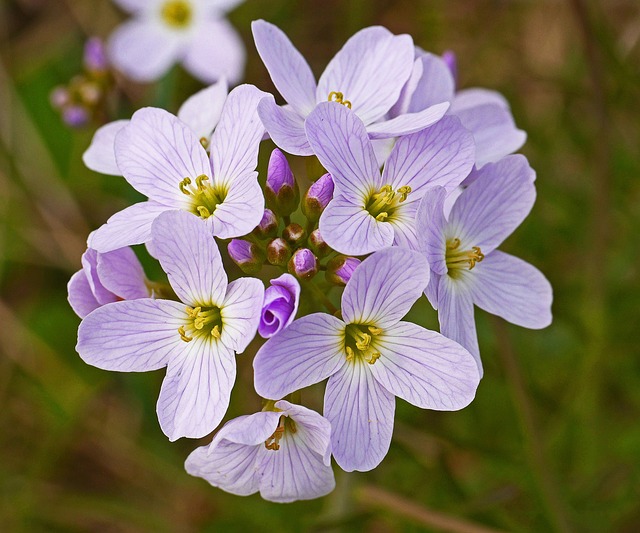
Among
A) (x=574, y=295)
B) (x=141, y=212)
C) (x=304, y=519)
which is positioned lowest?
(x=304, y=519)

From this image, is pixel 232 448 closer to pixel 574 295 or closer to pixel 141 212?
pixel 141 212

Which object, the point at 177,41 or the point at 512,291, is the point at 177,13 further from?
the point at 512,291

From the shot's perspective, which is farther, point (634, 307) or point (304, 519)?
point (634, 307)

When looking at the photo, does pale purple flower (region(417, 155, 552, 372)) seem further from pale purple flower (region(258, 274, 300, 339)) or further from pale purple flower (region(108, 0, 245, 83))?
pale purple flower (region(108, 0, 245, 83))

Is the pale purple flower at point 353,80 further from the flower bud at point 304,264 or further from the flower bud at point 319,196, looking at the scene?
the flower bud at point 304,264

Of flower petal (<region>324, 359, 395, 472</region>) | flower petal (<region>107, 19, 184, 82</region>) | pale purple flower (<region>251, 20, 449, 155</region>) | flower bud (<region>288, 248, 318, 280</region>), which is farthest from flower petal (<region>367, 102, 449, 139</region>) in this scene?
flower petal (<region>107, 19, 184, 82</region>)

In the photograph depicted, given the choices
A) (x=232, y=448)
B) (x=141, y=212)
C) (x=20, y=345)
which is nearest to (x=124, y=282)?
(x=141, y=212)

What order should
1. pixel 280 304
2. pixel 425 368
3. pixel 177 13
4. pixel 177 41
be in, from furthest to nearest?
1. pixel 177 13
2. pixel 177 41
3. pixel 425 368
4. pixel 280 304

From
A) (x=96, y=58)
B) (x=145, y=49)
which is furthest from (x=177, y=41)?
(x=96, y=58)
